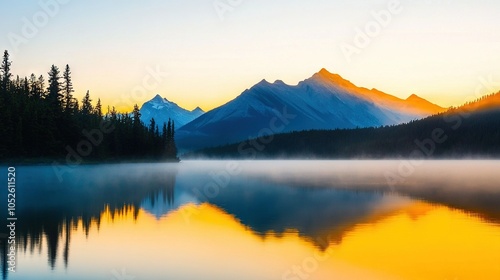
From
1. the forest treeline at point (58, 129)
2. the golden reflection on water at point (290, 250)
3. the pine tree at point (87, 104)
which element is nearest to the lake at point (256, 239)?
the golden reflection on water at point (290, 250)

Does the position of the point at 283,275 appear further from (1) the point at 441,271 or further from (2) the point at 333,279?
(1) the point at 441,271

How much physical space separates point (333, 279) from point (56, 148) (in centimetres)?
9771

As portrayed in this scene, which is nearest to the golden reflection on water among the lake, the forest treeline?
the lake

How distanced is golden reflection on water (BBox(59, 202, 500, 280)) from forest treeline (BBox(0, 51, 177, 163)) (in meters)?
73.2

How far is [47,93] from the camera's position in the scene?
12638cm

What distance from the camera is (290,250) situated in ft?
77.5

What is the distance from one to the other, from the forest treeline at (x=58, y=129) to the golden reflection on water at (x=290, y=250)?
73.2 metres

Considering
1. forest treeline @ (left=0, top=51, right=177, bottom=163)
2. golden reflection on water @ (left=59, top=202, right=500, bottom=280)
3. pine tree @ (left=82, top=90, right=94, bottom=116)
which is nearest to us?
golden reflection on water @ (left=59, top=202, right=500, bottom=280)

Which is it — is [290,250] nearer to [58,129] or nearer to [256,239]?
[256,239]

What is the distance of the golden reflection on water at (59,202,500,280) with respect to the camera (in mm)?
19812

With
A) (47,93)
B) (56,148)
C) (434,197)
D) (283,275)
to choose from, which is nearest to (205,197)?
(434,197)

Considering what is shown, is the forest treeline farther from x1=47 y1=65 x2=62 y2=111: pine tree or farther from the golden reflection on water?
the golden reflection on water

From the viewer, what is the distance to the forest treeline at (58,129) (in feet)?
327

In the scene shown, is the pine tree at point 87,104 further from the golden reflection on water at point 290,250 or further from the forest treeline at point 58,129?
the golden reflection on water at point 290,250
